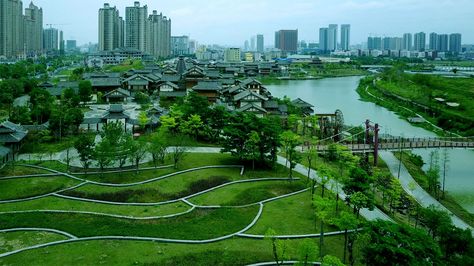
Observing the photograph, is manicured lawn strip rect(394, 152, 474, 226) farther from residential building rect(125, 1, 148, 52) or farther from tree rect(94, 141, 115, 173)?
residential building rect(125, 1, 148, 52)

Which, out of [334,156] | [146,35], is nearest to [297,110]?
[334,156]

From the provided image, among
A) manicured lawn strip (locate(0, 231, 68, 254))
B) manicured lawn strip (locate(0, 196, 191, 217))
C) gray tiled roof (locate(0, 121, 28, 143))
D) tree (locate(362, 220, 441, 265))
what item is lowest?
manicured lawn strip (locate(0, 231, 68, 254))

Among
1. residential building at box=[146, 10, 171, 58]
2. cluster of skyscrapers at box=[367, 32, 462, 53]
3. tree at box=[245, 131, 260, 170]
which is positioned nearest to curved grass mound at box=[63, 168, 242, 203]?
tree at box=[245, 131, 260, 170]

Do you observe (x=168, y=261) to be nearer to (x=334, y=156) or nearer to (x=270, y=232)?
(x=270, y=232)

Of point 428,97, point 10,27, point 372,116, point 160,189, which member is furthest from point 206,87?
point 10,27

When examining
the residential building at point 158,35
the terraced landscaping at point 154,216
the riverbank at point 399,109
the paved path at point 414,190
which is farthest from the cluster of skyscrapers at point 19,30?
the paved path at point 414,190

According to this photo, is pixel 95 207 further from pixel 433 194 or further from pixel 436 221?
pixel 433 194
